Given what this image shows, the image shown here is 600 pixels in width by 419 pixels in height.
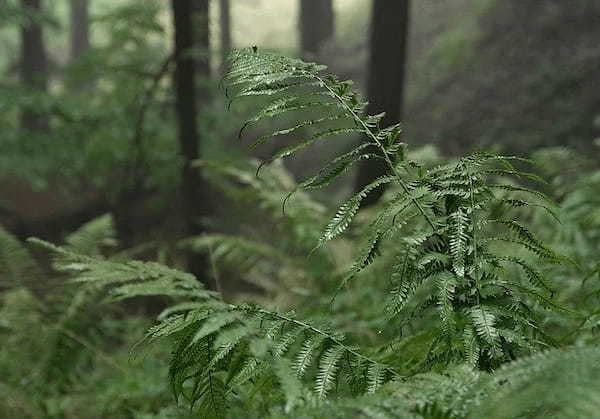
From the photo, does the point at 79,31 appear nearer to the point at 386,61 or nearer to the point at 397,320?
the point at 386,61

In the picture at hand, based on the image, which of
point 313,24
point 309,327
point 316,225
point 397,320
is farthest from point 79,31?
point 309,327

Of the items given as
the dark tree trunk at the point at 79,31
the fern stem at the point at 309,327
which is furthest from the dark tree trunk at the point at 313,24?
the fern stem at the point at 309,327

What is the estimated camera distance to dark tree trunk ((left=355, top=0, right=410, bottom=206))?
19.9ft

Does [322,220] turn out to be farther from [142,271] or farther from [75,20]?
[75,20]

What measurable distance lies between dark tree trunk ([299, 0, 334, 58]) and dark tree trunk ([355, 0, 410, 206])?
865cm

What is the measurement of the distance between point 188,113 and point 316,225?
1.37 metres

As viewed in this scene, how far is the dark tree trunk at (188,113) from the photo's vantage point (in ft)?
15.1

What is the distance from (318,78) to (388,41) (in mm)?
4771

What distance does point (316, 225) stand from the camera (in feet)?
14.1

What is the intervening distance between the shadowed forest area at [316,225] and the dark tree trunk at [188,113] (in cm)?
2

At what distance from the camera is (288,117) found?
23.7 feet

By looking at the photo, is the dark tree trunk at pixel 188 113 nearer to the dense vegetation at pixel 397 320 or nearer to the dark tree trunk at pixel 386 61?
the dark tree trunk at pixel 386 61

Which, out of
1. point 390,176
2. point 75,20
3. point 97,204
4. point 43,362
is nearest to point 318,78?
point 390,176

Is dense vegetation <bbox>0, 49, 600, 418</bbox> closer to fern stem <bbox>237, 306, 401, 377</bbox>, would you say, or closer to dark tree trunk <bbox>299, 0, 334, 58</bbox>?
fern stem <bbox>237, 306, 401, 377</bbox>
